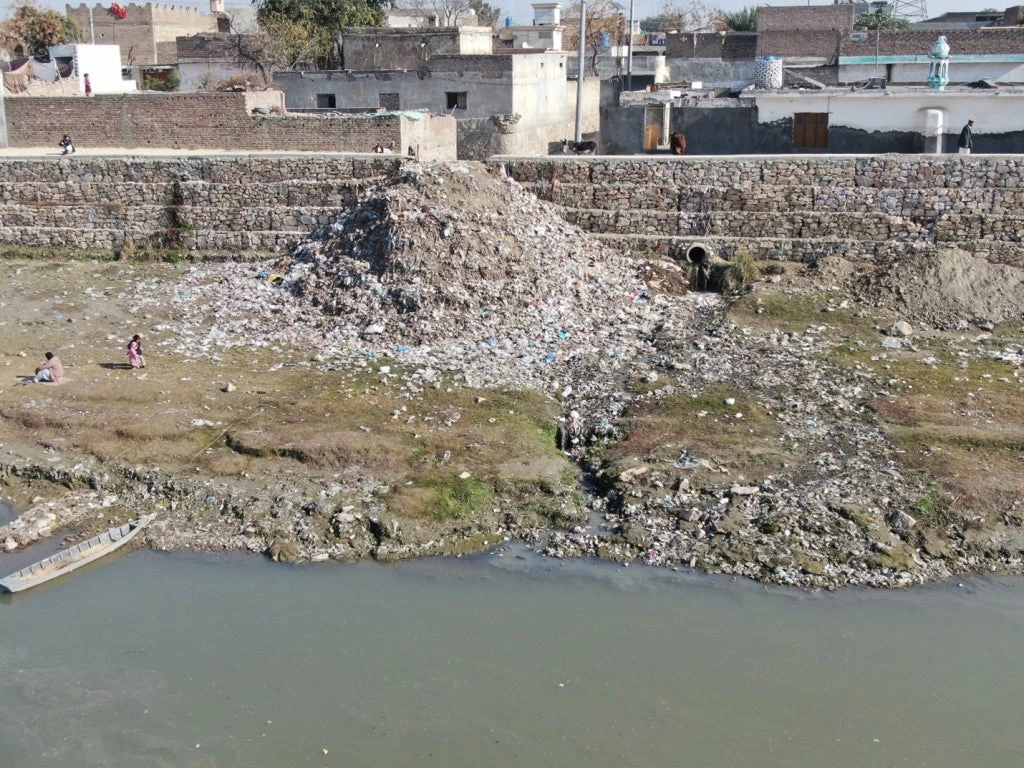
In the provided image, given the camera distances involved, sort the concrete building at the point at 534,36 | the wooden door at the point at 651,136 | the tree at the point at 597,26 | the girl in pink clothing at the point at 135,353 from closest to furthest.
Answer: the girl in pink clothing at the point at 135,353, the wooden door at the point at 651,136, the concrete building at the point at 534,36, the tree at the point at 597,26

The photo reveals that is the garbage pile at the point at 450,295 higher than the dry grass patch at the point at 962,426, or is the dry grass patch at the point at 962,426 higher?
the garbage pile at the point at 450,295

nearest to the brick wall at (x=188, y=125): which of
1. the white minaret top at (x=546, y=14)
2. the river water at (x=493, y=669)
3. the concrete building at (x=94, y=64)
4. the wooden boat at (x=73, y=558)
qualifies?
the concrete building at (x=94, y=64)

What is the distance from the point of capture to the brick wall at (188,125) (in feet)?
67.2

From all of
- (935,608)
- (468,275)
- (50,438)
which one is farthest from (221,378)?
(935,608)

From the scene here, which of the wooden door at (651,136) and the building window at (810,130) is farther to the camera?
the wooden door at (651,136)

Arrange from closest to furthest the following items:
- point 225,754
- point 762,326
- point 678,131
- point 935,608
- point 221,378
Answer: point 225,754 → point 935,608 → point 221,378 → point 762,326 → point 678,131

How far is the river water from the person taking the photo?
764 cm

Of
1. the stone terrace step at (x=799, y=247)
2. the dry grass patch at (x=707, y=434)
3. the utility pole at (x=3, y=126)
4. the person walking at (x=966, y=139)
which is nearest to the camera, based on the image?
the dry grass patch at (x=707, y=434)

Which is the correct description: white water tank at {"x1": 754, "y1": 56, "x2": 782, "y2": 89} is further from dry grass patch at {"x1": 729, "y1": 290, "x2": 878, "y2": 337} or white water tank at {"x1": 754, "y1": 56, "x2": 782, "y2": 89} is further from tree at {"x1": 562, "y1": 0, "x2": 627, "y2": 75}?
tree at {"x1": 562, "y1": 0, "x2": 627, "y2": 75}

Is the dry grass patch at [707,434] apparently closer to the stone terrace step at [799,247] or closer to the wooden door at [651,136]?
the stone terrace step at [799,247]

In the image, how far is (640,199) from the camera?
58.3 ft

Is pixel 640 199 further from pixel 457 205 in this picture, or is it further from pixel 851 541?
pixel 851 541

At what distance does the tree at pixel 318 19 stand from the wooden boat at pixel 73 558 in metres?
21.1

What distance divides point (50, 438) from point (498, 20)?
4250 centimetres
